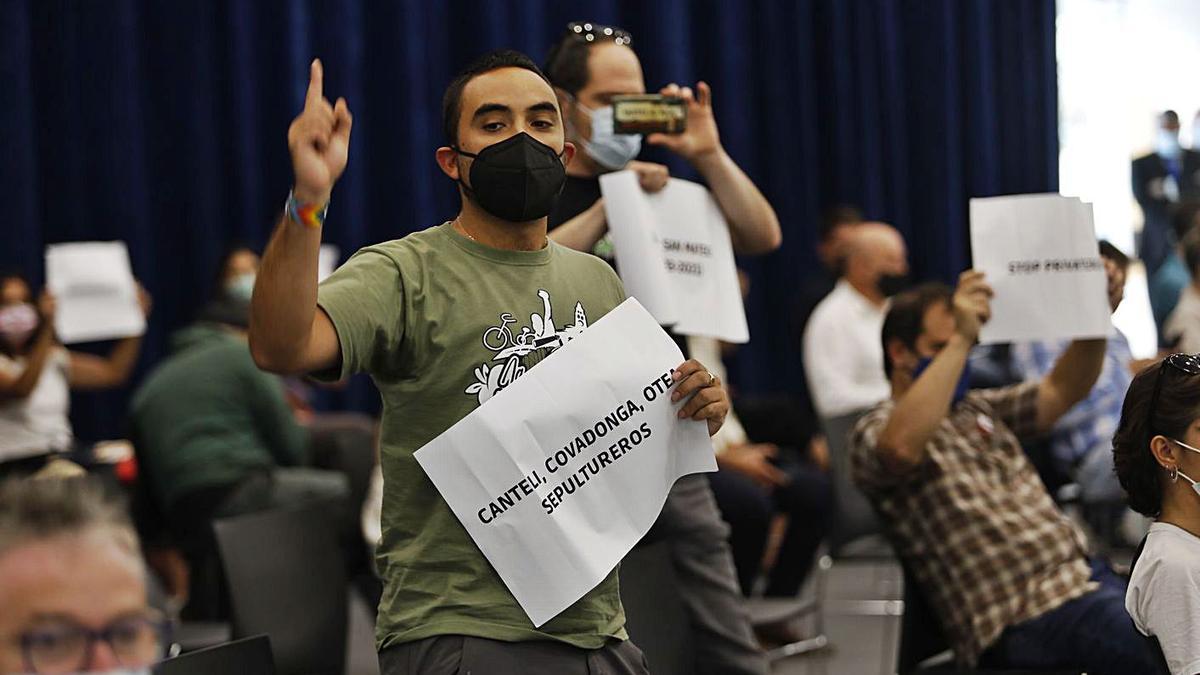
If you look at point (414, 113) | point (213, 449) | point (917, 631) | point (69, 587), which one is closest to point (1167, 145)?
point (414, 113)

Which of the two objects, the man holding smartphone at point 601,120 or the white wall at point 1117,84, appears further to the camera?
the white wall at point 1117,84

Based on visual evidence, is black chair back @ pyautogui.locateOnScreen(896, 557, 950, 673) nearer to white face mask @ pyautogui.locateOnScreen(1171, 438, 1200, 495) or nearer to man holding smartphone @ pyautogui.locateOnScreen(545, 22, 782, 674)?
man holding smartphone @ pyautogui.locateOnScreen(545, 22, 782, 674)

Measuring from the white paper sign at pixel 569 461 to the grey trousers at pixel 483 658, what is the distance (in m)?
0.05

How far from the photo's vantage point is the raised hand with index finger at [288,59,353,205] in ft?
5.48

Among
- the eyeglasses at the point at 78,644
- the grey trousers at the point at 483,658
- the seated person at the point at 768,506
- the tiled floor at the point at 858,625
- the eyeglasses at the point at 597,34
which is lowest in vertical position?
the tiled floor at the point at 858,625

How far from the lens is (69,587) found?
1.24 meters

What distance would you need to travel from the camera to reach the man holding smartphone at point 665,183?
288cm

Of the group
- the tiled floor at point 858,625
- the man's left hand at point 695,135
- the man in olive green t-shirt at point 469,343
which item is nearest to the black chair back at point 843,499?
the tiled floor at point 858,625

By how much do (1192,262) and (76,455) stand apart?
3878mm

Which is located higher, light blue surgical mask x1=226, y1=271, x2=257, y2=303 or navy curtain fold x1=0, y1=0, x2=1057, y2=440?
navy curtain fold x1=0, y1=0, x2=1057, y2=440

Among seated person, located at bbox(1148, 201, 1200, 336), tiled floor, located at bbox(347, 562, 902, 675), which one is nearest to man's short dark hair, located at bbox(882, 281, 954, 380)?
tiled floor, located at bbox(347, 562, 902, 675)

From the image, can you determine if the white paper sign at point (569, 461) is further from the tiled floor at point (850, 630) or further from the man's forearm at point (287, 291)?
the tiled floor at point (850, 630)

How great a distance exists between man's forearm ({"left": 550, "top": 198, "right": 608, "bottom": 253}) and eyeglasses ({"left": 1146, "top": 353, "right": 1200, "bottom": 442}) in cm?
105

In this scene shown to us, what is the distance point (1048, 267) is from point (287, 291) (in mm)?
2001
